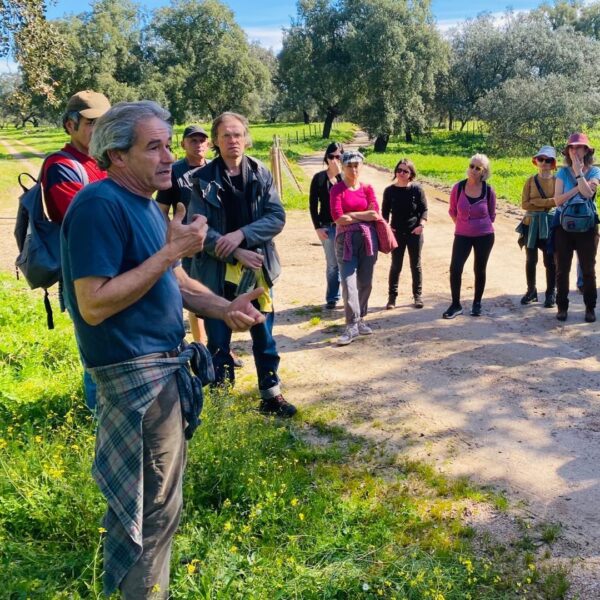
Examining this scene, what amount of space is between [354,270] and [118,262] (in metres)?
4.45

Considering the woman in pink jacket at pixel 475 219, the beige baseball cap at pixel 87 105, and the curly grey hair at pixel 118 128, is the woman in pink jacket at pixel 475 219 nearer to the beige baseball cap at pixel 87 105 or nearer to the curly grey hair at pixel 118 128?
the beige baseball cap at pixel 87 105

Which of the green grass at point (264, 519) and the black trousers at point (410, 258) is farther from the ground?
the black trousers at point (410, 258)

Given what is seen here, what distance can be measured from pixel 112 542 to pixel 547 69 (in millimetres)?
42371

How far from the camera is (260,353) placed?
462cm

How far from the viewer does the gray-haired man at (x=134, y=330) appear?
2084 millimetres

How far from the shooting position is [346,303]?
20.9ft

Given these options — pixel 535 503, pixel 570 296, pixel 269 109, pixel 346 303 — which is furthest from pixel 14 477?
pixel 269 109

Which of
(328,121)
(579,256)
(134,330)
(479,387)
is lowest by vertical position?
(479,387)

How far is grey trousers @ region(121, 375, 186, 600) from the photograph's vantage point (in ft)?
7.55

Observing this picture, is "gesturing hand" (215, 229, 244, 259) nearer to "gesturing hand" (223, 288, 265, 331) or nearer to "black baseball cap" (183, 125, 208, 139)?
"black baseball cap" (183, 125, 208, 139)

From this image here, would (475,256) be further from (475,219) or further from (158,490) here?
(158,490)

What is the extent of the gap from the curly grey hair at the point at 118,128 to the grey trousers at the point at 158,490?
35.6 inches

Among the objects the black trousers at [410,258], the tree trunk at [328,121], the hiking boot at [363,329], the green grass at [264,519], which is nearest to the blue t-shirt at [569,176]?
the black trousers at [410,258]

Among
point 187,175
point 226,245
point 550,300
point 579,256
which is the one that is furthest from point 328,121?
point 226,245
